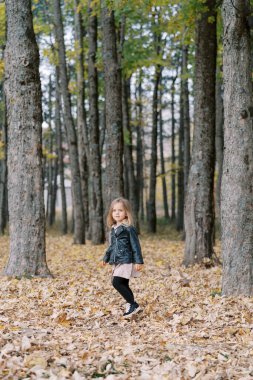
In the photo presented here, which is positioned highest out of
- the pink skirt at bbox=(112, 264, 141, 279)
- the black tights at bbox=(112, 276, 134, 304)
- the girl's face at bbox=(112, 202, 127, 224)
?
the girl's face at bbox=(112, 202, 127, 224)

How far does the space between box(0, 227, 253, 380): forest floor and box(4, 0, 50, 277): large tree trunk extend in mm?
677

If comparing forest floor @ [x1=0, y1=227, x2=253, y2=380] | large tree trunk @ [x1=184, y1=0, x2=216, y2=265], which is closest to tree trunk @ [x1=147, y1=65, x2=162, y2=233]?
large tree trunk @ [x1=184, y1=0, x2=216, y2=265]

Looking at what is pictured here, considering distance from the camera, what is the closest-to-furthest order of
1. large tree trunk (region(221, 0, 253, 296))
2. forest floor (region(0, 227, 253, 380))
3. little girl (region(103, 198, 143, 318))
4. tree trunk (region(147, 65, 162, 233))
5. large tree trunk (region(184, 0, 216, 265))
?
forest floor (region(0, 227, 253, 380)) < little girl (region(103, 198, 143, 318)) < large tree trunk (region(221, 0, 253, 296)) < large tree trunk (region(184, 0, 216, 265)) < tree trunk (region(147, 65, 162, 233))

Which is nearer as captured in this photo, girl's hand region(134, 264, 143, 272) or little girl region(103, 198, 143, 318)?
girl's hand region(134, 264, 143, 272)

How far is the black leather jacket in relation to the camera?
762 cm

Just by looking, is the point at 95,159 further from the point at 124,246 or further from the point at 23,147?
the point at 124,246

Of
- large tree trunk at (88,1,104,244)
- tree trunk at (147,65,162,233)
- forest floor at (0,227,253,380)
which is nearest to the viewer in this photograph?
forest floor at (0,227,253,380)

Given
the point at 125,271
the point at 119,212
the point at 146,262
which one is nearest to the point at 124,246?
the point at 125,271

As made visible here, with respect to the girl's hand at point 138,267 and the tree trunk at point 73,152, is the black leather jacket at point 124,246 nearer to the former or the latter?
the girl's hand at point 138,267

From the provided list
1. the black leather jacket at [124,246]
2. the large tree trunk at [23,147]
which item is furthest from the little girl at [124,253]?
the large tree trunk at [23,147]

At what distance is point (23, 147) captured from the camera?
10.5m

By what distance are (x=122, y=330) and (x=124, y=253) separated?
1196mm

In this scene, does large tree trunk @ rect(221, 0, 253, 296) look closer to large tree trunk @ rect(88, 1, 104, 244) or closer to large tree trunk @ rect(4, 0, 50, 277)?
large tree trunk @ rect(4, 0, 50, 277)

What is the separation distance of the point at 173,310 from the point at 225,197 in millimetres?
1961
